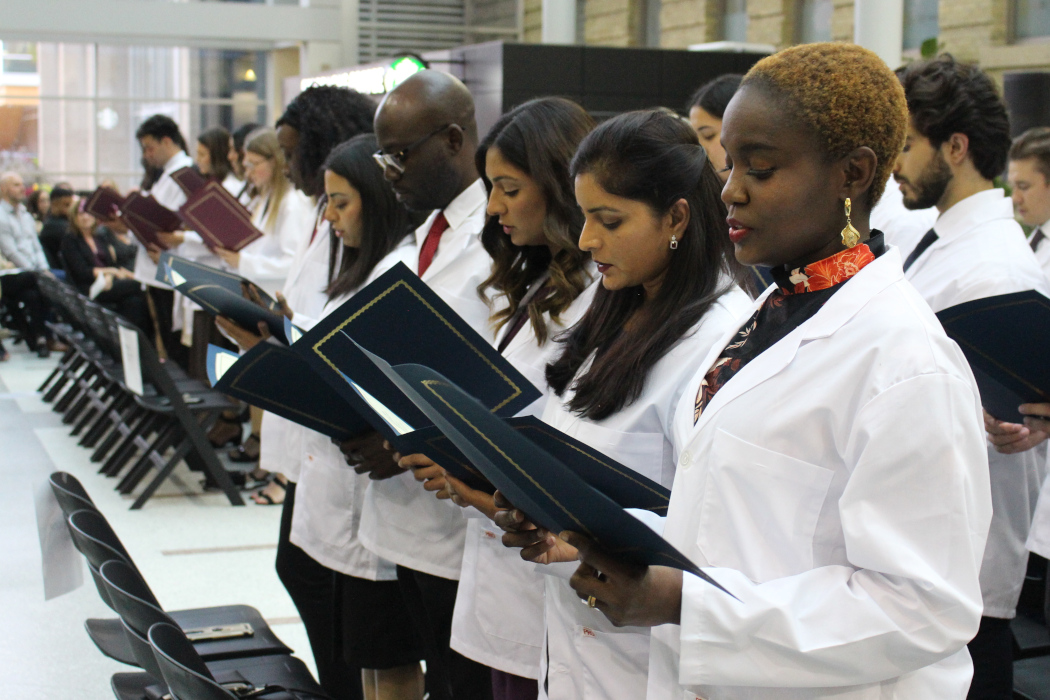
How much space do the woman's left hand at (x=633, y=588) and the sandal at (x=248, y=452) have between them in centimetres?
480

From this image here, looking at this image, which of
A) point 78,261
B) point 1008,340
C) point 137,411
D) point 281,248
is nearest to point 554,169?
point 1008,340

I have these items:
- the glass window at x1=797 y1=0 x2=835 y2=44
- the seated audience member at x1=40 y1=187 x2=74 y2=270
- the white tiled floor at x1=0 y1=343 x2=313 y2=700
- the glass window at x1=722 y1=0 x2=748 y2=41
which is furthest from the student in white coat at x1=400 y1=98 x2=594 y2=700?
the glass window at x1=722 y1=0 x2=748 y2=41

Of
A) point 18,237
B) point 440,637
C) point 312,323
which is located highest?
point 312,323

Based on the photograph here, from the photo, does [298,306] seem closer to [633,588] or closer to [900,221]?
[900,221]

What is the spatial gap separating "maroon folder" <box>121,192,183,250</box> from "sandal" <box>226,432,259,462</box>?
3.69ft

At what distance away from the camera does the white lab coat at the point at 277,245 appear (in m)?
4.83

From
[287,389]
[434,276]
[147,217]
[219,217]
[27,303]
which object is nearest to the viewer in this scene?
[287,389]

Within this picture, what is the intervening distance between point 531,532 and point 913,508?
1.56 feet

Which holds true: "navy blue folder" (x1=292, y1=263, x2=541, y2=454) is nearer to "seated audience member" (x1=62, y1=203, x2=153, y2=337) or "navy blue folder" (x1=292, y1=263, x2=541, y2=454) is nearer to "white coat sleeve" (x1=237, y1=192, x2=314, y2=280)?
"white coat sleeve" (x1=237, y1=192, x2=314, y2=280)

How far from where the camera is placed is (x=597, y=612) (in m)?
1.47

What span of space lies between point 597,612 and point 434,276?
105cm

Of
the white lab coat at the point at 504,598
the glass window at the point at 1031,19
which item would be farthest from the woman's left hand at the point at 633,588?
the glass window at the point at 1031,19

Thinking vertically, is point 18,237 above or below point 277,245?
below

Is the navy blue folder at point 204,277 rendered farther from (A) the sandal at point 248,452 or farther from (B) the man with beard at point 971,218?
(A) the sandal at point 248,452
